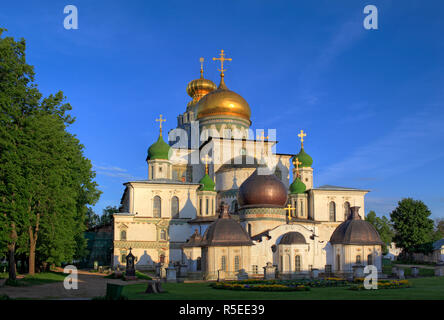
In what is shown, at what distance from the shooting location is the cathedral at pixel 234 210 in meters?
33.5

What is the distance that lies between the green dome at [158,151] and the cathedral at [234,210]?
4.0 inches

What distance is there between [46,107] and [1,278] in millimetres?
10049

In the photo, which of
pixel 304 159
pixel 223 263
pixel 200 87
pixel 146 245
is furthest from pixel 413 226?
pixel 200 87

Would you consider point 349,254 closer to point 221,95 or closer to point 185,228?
point 185,228

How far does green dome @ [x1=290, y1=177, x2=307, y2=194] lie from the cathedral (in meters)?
0.10

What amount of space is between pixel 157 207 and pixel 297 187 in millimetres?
13466

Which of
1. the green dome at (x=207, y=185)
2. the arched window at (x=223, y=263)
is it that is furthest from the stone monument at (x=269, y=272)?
the green dome at (x=207, y=185)

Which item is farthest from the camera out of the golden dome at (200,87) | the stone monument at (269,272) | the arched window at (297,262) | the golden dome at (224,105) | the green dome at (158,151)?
the golden dome at (200,87)

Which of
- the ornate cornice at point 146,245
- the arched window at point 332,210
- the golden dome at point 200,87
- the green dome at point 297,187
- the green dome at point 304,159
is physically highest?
the golden dome at point 200,87

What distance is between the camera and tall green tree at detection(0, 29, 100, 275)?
23.6 m

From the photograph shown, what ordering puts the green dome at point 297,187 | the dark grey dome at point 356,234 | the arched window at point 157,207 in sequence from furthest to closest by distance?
the green dome at point 297,187 → the arched window at point 157,207 → the dark grey dome at point 356,234

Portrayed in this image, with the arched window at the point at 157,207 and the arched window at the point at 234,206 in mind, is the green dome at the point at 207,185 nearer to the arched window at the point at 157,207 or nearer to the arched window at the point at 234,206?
the arched window at the point at 234,206
